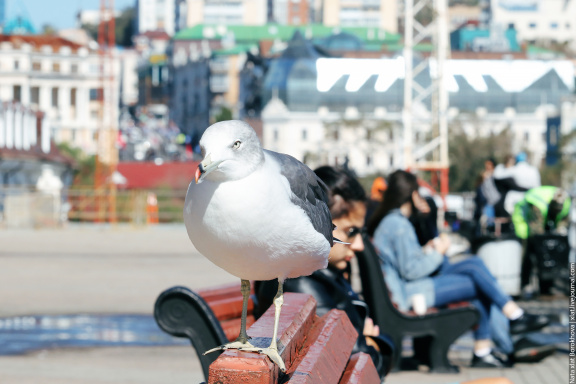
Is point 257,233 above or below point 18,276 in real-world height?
above

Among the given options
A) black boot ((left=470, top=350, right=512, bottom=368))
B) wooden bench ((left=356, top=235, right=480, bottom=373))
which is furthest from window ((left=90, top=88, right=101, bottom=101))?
wooden bench ((left=356, top=235, right=480, bottom=373))

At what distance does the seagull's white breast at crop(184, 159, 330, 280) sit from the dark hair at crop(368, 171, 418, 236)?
17.3 ft

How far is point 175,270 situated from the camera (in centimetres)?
1784

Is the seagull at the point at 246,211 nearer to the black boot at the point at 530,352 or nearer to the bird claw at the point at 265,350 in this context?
the bird claw at the point at 265,350

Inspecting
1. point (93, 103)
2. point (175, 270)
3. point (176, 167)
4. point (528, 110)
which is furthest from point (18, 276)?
point (93, 103)

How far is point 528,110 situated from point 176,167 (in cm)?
3766

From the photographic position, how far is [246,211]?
2.72 m

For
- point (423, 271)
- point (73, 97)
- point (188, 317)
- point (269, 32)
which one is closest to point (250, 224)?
point (188, 317)

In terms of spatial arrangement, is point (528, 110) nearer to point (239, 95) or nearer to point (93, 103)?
point (239, 95)

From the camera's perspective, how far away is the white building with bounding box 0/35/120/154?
4843 inches

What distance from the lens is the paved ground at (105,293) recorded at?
7.92m

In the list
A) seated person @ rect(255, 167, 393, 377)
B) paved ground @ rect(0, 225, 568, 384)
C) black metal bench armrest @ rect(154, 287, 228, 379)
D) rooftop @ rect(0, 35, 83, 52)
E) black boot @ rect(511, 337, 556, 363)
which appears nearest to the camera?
black metal bench armrest @ rect(154, 287, 228, 379)

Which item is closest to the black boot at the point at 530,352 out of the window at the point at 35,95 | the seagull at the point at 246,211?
the seagull at the point at 246,211

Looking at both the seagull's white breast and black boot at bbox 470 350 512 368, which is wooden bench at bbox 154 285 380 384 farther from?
black boot at bbox 470 350 512 368
